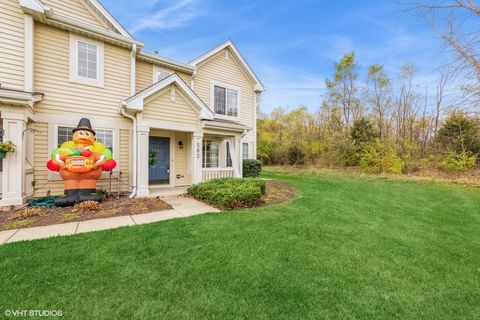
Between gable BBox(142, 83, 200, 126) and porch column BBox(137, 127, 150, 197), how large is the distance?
0.59 meters

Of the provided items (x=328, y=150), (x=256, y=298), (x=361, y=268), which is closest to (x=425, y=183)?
(x=328, y=150)

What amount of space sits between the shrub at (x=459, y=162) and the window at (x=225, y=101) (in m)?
13.5

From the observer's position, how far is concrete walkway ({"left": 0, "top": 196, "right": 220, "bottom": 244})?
4.14m

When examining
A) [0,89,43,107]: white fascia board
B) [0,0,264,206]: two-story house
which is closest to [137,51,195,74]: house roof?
[0,0,264,206]: two-story house

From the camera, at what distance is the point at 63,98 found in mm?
7426

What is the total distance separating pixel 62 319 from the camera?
2129 mm

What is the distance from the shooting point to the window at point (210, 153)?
11352 mm

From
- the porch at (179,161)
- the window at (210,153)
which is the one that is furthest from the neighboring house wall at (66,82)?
the window at (210,153)

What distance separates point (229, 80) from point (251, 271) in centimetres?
1150

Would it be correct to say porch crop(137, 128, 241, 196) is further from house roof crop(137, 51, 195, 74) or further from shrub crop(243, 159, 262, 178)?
house roof crop(137, 51, 195, 74)

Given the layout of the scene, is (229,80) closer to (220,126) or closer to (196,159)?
(220,126)

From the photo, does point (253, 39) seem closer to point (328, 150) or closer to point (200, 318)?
point (328, 150)

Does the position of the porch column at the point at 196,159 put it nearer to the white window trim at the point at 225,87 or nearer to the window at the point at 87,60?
the white window trim at the point at 225,87

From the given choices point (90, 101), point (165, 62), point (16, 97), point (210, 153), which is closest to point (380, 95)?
point (210, 153)
